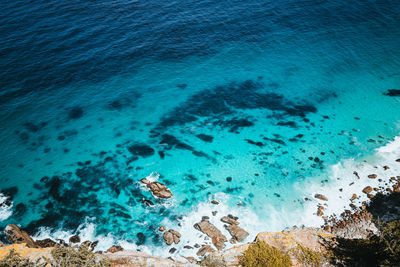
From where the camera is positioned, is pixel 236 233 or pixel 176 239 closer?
pixel 176 239

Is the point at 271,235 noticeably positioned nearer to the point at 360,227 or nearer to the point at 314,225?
the point at 314,225

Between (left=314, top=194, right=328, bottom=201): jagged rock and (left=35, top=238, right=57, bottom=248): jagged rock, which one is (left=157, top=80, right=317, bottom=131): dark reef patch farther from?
(left=35, top=238, right=57, bottom=248): jagged rock

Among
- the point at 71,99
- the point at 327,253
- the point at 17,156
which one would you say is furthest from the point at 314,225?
the point at 71,99

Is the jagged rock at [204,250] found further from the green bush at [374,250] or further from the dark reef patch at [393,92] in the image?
the dark reef patch at [393,92]

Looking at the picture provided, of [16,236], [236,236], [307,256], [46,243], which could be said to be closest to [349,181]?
[307,256]

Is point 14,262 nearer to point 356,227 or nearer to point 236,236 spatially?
point 236,236

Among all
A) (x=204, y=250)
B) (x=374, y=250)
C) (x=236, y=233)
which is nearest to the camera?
(x=374, y=250)
